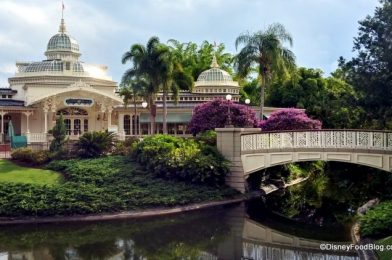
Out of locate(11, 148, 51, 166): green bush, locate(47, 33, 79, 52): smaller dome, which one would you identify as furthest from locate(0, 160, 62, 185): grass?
locate(47, 33, 79, 52): smaller dome

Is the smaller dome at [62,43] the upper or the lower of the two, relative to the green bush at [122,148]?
upper

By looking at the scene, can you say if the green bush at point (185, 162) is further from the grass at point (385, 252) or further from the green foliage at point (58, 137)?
the grass at point (385, 252)

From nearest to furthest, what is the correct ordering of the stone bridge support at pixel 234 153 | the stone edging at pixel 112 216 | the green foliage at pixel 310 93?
the stone edging at pixel 112 216 → the stone bridge support at pixel 234 153 → the green foliage at pixel 310 93

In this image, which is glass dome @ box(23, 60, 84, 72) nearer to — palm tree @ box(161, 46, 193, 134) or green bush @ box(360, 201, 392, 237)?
palm tree @ box(161, 46, 193, 134)

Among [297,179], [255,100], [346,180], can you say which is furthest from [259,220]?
[255,100]

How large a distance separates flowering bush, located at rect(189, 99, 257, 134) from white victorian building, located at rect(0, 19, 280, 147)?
7.10 m

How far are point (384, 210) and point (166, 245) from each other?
24.9 ft

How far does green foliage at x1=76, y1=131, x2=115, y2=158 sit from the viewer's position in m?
29.2

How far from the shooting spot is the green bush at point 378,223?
15.5m

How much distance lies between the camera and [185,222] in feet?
69.6

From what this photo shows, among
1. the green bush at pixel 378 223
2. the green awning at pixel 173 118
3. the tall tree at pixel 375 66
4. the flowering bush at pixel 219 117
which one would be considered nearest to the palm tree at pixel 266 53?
the flowering bush at pixel 219 117

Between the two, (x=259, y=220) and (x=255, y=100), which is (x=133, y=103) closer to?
(x=255, y=100)

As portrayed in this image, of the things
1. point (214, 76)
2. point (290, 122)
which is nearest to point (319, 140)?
point (290, 122)

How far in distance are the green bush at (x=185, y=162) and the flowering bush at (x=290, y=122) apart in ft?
21.3
